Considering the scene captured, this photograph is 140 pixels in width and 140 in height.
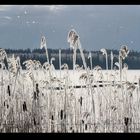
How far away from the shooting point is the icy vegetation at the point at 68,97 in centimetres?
485

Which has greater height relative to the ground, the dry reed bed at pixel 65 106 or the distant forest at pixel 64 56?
the distant forest at pixel 64 56

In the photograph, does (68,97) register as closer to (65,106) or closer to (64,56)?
(65,106)

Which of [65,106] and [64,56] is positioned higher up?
[64,56]

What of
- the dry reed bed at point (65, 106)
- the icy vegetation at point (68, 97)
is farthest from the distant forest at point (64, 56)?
the dry reed bed at point (65, 106)

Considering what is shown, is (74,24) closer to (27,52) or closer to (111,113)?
(27,52)

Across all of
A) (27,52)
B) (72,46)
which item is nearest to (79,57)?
(72,46)

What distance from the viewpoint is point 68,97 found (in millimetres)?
4922

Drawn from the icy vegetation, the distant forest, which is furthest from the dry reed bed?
the distant forest

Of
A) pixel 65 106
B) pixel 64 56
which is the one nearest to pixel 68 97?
pixel 65 106

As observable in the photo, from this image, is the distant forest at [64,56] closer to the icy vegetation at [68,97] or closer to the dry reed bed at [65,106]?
the icy vegetation at [68,97]

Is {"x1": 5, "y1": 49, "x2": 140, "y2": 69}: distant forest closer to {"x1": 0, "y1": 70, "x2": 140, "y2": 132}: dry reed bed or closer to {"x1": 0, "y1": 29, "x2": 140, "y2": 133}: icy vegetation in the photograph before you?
{"x1": 0, "y1": 29, "x2": 140, "y2": 133}: icy vegetation

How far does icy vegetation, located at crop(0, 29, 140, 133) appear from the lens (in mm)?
4852

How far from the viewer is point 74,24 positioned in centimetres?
483
